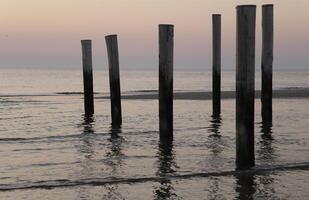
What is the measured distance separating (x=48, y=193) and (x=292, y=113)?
15003mm

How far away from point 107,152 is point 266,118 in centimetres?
616

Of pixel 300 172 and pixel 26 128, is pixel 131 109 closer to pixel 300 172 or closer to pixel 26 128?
pixel 26 128

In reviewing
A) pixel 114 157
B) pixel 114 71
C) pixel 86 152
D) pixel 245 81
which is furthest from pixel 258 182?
pixel 114 71

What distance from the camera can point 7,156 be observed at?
11445 mm

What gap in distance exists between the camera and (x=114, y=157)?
11.1 m

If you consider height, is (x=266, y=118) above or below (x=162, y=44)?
below

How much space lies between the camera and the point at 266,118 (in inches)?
627

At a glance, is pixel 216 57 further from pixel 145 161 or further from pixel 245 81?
pixel 245 81

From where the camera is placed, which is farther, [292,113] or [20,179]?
[292,113]

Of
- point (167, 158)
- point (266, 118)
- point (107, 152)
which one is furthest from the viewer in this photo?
point (266, 118)

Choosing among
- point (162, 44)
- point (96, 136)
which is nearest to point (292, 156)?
point (162, 44)

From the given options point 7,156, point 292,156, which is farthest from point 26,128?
point 292,156

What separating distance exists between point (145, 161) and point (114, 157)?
897 millimetres

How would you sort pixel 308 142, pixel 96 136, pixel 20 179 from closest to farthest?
pixel 20 179
pixel 308 142
pixel 96 136
